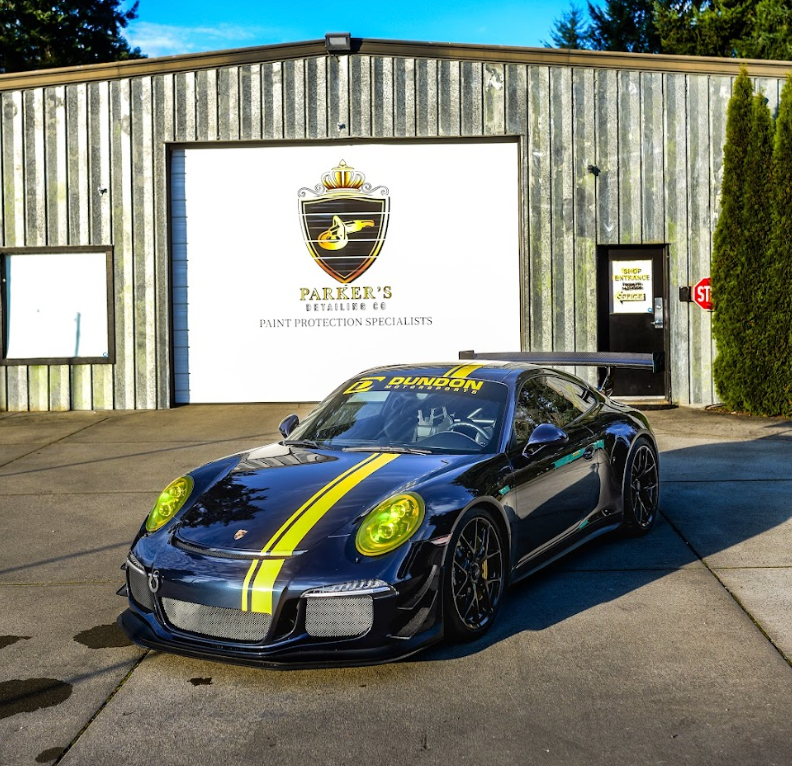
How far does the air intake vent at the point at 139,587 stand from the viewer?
14.6 feet

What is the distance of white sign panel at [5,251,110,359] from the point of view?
1463cm

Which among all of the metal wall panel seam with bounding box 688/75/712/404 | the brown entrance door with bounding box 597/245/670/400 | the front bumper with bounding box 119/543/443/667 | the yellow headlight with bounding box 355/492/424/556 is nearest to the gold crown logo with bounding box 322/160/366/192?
the brown entrance door with bounding box 597/245/670/400

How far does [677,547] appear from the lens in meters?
6.47

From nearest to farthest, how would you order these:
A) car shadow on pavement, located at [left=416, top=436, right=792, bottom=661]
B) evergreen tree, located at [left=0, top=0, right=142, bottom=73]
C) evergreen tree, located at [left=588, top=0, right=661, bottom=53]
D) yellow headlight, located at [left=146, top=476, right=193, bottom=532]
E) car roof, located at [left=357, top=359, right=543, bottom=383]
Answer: yellow headlight, located at [left=146, top=476, right=193, bottom=532], car shadow on pavement, located at [left=416, top=436, right=792, bottom=661], car roof, located at [left=357, top=359, right=543, bottom=383], evergreen tree, located at [left=0, top=0, right=142, bottom=73], evergreen tree, located at [left=588, top=0, right=661, bottom=53]

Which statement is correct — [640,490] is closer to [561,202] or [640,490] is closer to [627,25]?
[561,202]

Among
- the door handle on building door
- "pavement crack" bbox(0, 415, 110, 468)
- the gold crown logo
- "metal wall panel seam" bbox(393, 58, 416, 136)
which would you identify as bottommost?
"pavement crack" bbox(0, 415, 110, 468)

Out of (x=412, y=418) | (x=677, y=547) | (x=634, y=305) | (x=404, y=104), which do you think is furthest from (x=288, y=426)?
(x=634, y=305)

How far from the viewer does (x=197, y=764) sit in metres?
3.49

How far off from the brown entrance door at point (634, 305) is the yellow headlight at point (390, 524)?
10381mm

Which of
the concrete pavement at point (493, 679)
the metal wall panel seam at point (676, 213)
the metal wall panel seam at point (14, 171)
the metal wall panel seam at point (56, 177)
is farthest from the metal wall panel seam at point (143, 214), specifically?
the concrete pavement at point (493, 679)

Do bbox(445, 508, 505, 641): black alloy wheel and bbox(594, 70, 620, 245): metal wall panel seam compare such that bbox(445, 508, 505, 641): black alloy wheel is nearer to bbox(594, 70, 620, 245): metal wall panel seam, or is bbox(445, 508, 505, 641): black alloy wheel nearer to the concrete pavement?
the concrete pavement

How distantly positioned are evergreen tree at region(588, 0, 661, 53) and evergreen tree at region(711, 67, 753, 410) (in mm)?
21255

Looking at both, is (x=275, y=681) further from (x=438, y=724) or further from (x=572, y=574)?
(x=572, y=574)

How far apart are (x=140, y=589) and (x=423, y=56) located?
37.4ft
